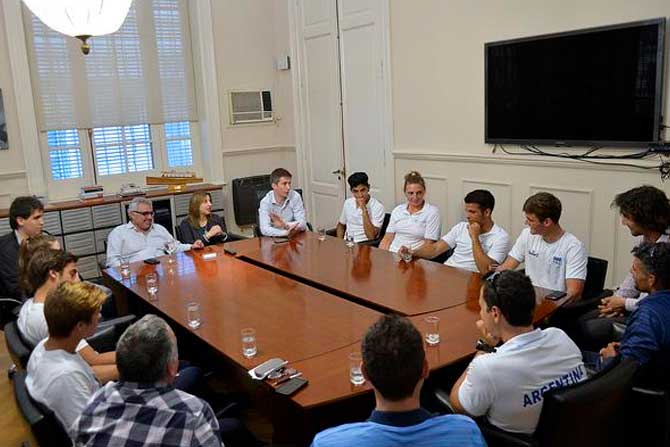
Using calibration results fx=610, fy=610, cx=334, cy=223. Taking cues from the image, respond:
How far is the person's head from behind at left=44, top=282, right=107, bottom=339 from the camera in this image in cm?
234

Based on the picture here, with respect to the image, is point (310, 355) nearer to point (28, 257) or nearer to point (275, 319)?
point (275, 319)

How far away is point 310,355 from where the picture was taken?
2.60m

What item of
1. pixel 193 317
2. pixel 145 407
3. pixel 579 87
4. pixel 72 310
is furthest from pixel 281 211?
pixel 145 407

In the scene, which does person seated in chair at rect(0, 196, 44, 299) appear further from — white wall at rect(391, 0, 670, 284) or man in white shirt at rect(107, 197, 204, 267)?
white wall at rect(391, 0, 670, 284)

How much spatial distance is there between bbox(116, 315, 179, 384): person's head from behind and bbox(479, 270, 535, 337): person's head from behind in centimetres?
112

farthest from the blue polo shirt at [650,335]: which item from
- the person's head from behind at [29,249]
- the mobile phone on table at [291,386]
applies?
the person's head from behind at [29,249]

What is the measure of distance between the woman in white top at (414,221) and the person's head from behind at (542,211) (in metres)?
1.20

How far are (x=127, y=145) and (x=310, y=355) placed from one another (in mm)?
4875

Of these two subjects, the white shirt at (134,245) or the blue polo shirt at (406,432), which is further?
the white shirt at (134,245)

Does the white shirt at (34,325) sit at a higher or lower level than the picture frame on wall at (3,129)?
lower

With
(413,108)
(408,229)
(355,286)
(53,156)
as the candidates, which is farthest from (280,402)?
(53,156)

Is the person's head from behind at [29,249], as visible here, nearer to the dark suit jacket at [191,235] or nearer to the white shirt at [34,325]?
the white shirt at [34,325]

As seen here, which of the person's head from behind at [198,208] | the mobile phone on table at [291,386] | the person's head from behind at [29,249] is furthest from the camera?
the person's head from behind at [198,208]

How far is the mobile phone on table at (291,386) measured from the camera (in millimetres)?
2254
